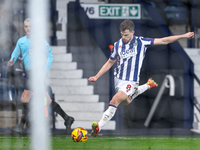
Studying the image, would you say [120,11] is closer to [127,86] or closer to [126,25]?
[126,25]

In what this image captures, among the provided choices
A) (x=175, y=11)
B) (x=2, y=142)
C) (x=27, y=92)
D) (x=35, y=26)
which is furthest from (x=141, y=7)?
(x=35, y=26)

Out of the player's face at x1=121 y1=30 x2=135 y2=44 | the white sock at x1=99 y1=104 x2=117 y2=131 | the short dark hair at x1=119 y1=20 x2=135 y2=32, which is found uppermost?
the short dark hair at x1=119 y1=20 x2=135 y2=32

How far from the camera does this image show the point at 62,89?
663 cm

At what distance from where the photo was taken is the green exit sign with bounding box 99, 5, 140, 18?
725cm

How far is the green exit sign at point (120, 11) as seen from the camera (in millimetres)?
7250

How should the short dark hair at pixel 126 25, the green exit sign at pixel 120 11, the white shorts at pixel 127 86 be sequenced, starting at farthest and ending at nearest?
the green exit sign at pixel 120 11 < the short dark hair at pixel 126 25 < the white shorts at pixel 127 86

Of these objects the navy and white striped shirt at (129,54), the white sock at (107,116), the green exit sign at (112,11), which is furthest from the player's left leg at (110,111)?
the green exit sign at (112,11)

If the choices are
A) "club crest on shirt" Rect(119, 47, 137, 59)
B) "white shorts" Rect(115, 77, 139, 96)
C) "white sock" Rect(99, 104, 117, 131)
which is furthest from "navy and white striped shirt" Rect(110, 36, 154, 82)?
"white sock" Rect(99, 104, 117, 131)

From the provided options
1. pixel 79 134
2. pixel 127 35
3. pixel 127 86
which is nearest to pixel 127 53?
pixel 127 35

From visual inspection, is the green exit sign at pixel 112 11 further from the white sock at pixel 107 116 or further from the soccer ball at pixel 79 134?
the soccer ball at pixel 79 134

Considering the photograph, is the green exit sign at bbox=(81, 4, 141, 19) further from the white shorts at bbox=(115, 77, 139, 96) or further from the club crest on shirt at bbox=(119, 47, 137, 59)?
the white shorts at bbox=(115, 77, 139, 96)

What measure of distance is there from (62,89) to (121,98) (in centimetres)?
285

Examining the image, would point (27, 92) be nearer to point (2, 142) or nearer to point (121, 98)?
point (2, 142)

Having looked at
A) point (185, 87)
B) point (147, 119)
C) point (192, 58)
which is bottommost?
point (147, 119)
